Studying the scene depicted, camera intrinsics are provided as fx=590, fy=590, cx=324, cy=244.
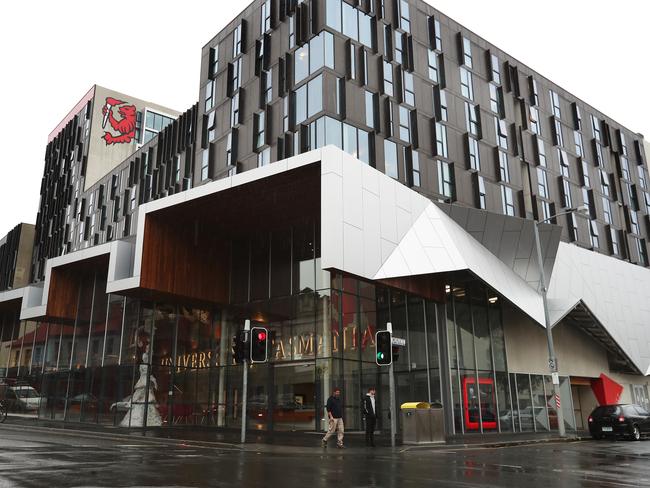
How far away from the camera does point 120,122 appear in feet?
212

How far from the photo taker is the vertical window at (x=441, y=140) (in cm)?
3293

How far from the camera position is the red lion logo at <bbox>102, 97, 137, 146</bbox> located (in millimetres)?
63000

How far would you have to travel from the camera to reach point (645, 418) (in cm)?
2342

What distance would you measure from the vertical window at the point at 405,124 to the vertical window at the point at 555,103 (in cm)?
1669

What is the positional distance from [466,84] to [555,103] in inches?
434

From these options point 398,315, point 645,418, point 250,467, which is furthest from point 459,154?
point 250,467

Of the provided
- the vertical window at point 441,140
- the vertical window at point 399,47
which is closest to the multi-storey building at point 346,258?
the vertical window at point 399,47

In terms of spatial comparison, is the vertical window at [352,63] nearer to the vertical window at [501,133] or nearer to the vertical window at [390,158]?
the vertical window at [390,158]

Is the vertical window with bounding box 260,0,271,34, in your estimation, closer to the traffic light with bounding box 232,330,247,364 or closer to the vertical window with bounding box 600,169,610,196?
the traffic light with bounding box 232,330,247,364

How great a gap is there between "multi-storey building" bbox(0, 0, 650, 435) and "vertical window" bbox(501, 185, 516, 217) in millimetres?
130

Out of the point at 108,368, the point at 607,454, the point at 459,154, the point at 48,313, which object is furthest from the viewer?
the point at 459,154

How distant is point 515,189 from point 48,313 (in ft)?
92.2

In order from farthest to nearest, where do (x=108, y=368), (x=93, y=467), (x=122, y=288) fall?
(x=108, y=368), (x=122, y=288), (x=93, y=467)

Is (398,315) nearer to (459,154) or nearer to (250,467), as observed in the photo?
(459,154)
